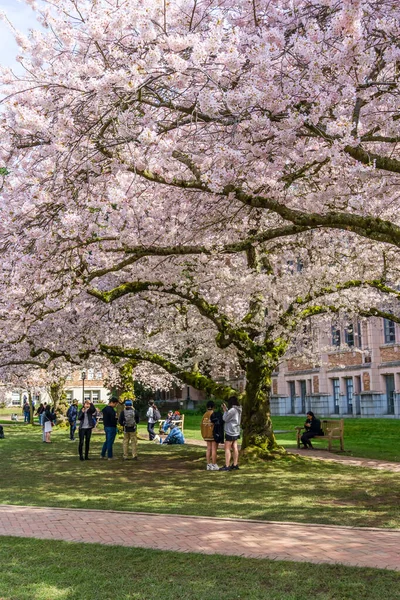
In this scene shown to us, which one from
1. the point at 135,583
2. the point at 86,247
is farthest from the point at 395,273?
the point at 135,583

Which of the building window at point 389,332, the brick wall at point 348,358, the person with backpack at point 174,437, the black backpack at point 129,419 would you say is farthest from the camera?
the brick wall at point 348,358

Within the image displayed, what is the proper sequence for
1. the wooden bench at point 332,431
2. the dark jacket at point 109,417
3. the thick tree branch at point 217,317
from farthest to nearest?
the wooden bench at point 332,431, the dark jacket at point 109,417, the thick tree branch at point 217,317

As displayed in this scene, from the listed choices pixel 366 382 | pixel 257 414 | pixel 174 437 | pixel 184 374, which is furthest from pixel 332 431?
pixel 366 382

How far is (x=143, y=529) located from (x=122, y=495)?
3.76m

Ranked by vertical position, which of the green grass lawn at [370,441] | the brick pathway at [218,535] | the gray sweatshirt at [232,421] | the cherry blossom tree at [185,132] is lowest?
the brick pathway at [218,535]

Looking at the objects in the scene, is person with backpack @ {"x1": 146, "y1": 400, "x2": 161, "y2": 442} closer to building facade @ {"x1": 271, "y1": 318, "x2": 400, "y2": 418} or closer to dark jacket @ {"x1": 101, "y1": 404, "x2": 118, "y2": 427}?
dark jacket @ {"x1": 101, "y1": 404, "x2": 118, "y2": 427}

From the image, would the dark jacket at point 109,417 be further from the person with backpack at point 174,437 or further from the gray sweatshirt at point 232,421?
the person with backpack at point 174,437

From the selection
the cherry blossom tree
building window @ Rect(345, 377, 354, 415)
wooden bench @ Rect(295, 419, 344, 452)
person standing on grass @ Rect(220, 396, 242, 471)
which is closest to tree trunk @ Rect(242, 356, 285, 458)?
person standing on grass @ Rect(220, 396, 242, 471)

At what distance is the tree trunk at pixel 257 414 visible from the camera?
1805 centimetres

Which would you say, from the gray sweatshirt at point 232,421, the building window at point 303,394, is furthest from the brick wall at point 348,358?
the gray sweatshirt at point 232,421

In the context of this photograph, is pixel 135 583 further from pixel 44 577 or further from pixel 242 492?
pixel 242 492

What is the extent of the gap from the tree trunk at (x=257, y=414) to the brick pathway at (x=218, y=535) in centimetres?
814

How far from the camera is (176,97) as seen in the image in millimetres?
8648

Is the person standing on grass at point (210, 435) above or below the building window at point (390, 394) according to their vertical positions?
below
